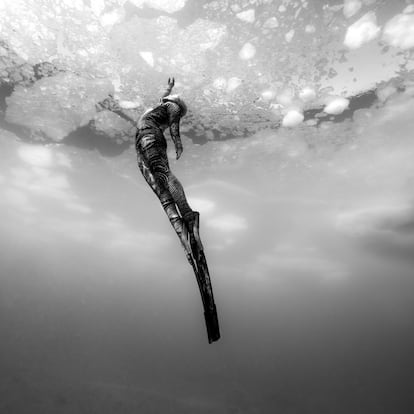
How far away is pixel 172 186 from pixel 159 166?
141 millimetres

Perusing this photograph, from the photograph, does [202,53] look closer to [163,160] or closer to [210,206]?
[163,160]

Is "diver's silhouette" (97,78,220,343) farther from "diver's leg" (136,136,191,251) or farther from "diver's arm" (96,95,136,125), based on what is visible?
"diver's arm" (96,95,136,125)

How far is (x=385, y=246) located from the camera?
23594 millimetres

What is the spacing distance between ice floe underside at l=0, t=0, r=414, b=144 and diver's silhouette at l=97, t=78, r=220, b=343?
721 cm

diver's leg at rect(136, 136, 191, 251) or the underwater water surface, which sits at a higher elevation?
the underwater water surface

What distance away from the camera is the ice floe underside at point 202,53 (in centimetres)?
757

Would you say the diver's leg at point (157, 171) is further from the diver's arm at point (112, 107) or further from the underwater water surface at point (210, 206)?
the diver's arm at point (112, 107)

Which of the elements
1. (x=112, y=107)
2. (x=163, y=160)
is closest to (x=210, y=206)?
(x=112, y=107)

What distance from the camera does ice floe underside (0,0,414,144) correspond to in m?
7.57

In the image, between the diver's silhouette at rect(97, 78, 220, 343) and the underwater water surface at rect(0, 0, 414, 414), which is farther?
the underwater water surface at rect(0, 0, 414, 414)

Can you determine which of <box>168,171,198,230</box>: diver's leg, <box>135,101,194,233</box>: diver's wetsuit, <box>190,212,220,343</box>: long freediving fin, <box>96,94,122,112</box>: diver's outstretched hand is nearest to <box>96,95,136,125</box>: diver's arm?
<box>96,94,122,112</box>: diver's outstretched hand

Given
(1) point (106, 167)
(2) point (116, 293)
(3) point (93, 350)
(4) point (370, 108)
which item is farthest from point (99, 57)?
(2) point (116, 293)

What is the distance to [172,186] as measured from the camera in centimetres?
139

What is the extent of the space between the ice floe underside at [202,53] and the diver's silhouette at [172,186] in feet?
23.7
